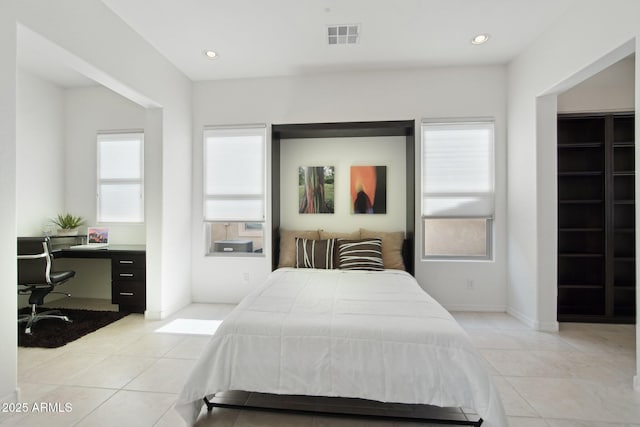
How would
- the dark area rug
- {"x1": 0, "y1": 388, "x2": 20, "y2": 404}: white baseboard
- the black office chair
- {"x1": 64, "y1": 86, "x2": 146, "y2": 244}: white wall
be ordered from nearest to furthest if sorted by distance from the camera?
{"x1": 0, "y1": 388, "x2": 20, "y2": 404}: white baseboard < the dark area rug < the black office chair < {"x1": 64, "y1": 86, "x2": 146, "y2": 244}: white wall

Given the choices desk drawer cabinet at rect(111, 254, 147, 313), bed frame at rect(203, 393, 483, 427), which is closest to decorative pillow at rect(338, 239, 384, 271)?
bed frame at rect(203, 393, 483, 427)

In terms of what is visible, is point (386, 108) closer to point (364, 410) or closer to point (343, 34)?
point (343, 34)

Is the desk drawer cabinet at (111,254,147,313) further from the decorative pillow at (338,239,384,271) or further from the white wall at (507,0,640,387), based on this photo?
the white wall at (507,0,640,387)

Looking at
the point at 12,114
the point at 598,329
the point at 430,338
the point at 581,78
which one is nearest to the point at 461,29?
the point at 581,78

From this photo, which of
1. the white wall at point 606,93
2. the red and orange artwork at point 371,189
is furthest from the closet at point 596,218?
the red and orange artwork at point 371,189

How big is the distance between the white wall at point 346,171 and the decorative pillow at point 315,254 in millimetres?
490

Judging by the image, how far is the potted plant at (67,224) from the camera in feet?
13.7

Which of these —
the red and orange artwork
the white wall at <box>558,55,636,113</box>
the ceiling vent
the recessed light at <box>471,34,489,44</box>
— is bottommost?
the red and orange artwork

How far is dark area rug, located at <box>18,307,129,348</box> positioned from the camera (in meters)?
2.89

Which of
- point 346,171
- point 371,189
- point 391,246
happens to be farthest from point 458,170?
point 346,171

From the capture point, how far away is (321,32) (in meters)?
3.07

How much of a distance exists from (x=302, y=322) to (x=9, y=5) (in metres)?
2.58

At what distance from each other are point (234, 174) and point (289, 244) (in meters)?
1.15

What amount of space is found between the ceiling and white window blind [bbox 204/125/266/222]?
2.51 ft
